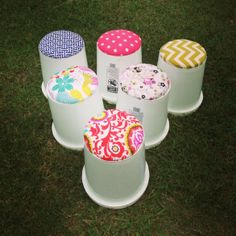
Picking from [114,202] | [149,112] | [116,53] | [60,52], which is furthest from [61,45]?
[114,202]

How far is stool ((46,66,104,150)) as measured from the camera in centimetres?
211

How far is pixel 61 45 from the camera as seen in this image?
2438 mm

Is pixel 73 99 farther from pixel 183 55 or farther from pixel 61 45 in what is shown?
pixel 183 55

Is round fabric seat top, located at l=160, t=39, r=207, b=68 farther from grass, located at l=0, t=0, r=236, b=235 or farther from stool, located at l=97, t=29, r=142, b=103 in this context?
grass, located at l=0, t=0, r=236, b=235

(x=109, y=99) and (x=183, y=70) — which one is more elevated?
(x=183, y=70)

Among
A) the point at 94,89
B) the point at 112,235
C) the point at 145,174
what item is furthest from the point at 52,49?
the point at 112,235

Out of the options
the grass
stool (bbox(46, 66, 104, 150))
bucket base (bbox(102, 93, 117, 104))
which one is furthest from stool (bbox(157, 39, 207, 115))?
stool (bbox(46, 66, 104, 150))

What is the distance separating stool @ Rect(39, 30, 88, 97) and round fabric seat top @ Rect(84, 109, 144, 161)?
62 centimetres

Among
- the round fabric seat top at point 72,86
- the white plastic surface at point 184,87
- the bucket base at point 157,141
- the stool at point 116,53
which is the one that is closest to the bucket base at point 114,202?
the bucket base at point 157,141

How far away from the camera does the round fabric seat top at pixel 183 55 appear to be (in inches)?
92.0

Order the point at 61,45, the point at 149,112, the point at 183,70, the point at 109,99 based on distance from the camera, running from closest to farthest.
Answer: the point at 149,112 → the point at 183,70 → the point at 61,45 → the point at 109,99

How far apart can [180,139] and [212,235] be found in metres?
0.69

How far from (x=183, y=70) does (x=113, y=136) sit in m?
0.77

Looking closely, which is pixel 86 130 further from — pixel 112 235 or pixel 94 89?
pixel 112 235
